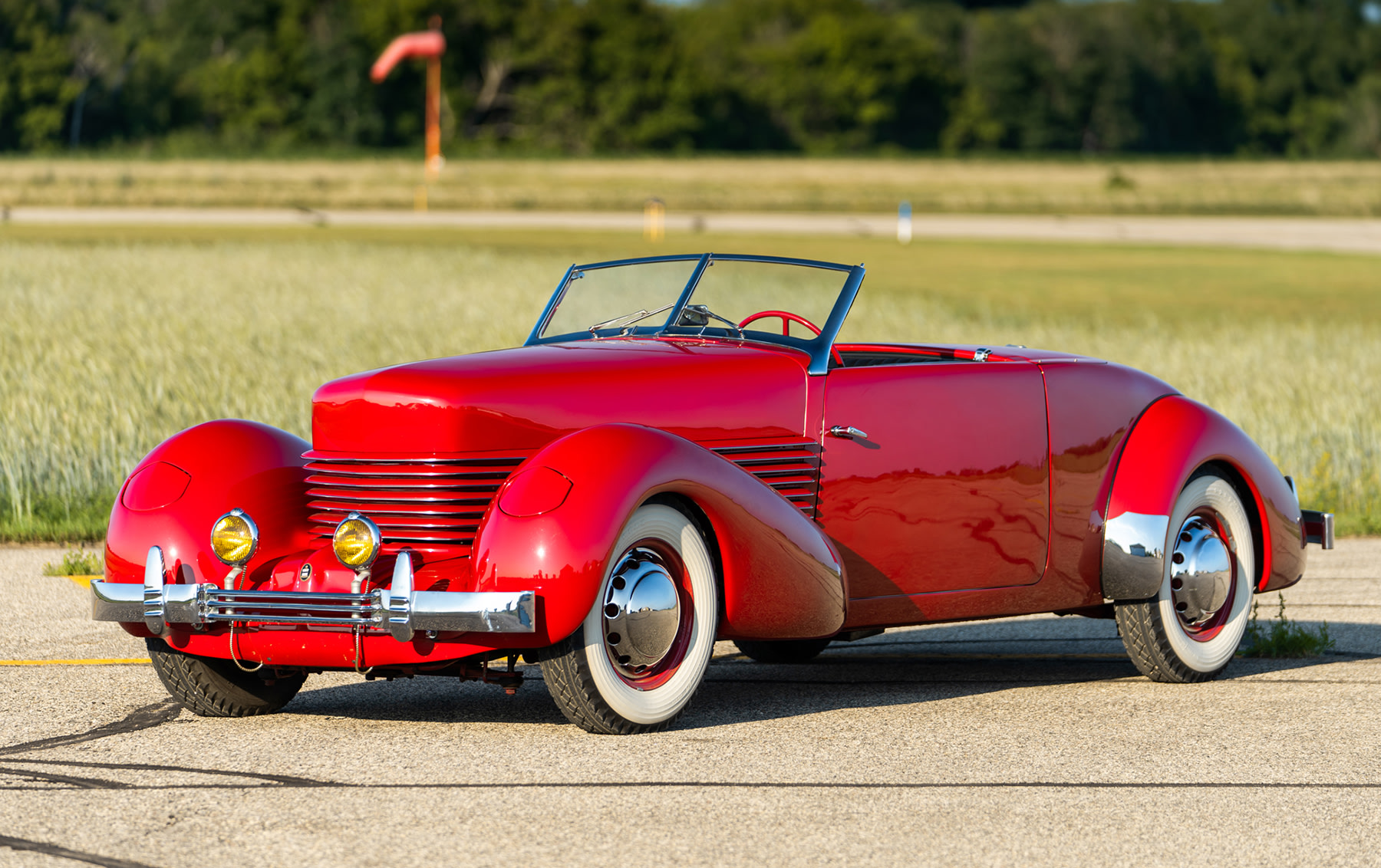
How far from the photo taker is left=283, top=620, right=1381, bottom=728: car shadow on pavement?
5.59 metres

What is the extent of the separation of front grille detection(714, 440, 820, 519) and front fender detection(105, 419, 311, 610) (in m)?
1.41

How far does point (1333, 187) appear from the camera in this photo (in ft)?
227

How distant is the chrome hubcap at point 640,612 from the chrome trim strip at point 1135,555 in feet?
6.02

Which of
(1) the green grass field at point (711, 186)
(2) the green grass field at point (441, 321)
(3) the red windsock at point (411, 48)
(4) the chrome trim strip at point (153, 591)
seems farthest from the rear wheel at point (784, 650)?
(3) the red windsock at point (411, 48)

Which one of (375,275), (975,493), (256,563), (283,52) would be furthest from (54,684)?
(283,52)

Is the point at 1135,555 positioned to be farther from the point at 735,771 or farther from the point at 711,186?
the point at 711,186

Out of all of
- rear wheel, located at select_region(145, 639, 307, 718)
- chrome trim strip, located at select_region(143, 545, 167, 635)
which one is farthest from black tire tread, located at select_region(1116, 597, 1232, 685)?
chrome trim strip, located at select_region(143, 545, 167, 635)

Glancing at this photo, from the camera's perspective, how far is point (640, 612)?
4984 millimetres

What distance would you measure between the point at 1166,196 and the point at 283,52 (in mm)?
42938

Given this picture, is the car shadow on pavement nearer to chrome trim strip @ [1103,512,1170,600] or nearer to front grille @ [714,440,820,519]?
chrome trim strip @ [1103,512,1170,600]

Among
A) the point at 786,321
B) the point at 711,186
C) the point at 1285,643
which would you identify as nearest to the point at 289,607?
the point at 786,321

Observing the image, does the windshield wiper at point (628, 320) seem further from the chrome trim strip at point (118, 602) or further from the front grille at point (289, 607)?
the chrome trim strip at point (118, 602)

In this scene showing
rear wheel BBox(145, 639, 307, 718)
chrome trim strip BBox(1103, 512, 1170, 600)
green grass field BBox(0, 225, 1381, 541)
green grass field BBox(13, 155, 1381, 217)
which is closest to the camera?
rear wheel BBox(145, 639, 307, 718)

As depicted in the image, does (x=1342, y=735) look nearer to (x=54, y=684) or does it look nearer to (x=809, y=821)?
(x=809, y=821)
